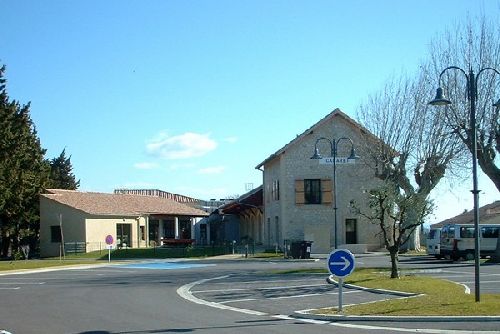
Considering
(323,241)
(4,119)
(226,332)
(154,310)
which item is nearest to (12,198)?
(4,119)

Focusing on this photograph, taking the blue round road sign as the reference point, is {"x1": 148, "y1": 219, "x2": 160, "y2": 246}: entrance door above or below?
below

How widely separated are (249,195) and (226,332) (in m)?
49.5

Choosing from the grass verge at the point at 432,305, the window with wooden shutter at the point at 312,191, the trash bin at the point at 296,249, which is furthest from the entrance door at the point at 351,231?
the grass verge at the point at 432,305

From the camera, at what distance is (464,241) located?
3712 cm

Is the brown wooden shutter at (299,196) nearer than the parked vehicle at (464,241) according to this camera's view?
No

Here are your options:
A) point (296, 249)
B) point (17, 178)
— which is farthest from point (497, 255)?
point (17, 178)

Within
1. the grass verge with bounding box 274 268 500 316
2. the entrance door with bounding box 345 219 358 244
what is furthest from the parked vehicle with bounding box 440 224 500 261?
the grass verge with bounding box 274 268 500 316

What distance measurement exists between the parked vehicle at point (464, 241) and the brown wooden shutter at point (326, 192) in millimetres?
12679

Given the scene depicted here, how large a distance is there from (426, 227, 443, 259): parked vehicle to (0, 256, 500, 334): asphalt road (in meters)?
9.92

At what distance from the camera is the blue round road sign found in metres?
14.4

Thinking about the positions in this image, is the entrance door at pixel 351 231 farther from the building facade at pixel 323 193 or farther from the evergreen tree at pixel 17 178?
the evergreen tree at pixel 17 178

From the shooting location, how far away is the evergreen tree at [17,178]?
171 feet

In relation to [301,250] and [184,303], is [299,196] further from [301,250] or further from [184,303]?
[184,303]

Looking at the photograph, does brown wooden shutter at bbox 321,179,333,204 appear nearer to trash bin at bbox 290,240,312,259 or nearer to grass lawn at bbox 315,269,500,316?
trash bin at bbox 290,240,312,259
